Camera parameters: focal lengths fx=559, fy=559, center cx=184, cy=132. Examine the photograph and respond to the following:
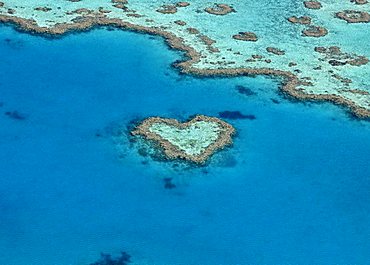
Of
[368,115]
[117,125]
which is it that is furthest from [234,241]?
[368,115]

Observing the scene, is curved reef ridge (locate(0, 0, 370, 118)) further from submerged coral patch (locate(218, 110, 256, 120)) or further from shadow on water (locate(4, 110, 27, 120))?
shadow on water (locate(4, 110, 27, 120))

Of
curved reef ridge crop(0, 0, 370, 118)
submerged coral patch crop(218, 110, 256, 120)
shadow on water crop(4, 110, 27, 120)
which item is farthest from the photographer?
curved reef ridge crop(0, 0, 370, 118)

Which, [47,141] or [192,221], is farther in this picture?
[47,141]

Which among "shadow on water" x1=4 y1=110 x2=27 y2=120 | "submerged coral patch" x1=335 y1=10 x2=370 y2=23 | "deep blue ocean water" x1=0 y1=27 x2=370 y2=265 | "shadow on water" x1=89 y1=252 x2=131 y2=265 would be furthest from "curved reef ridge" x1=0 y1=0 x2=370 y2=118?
"shadow on water" x1=89 y1=252 x2=131 y2=265

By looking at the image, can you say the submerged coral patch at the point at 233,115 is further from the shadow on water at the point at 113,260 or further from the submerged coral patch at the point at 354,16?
the submerged coral patch at the point at 354,16

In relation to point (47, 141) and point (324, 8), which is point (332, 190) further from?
point (324, 8)
